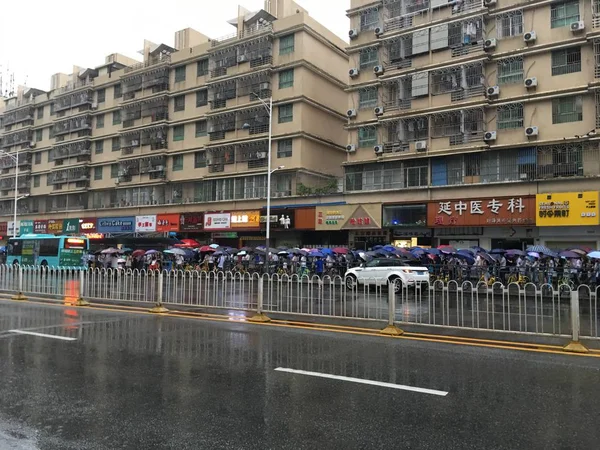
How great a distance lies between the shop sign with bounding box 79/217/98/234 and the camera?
4756 cm

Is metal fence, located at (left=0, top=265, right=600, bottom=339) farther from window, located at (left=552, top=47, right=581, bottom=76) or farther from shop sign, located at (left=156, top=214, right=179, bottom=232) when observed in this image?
shop sign, located at (left=156, top=214, right=179, bottom=232)

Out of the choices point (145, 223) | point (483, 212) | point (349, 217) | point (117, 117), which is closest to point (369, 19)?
point (349, 217)

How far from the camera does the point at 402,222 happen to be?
3022cm

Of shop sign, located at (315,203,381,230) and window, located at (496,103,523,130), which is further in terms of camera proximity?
shop sign, located at (315,203,381,230)

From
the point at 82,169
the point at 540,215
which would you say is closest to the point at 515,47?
the point at 540,215

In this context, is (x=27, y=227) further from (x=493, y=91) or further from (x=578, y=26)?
(x=578, y=26)

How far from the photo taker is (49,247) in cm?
3141

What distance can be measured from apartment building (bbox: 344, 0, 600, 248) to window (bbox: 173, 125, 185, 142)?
17.0 metres

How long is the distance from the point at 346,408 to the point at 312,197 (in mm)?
29092

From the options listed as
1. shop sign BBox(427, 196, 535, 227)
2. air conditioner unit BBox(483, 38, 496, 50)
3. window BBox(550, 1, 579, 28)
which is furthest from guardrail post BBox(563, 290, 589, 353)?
window BBox(550, 1, 579, 28)

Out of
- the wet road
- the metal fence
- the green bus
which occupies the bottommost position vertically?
the wet road

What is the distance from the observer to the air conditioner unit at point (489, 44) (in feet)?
90.0

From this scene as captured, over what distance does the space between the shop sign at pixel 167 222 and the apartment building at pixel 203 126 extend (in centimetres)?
78

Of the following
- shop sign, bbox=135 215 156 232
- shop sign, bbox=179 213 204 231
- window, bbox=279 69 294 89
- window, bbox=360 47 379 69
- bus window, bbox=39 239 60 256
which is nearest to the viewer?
bus window, bbox=39 239 60 256
